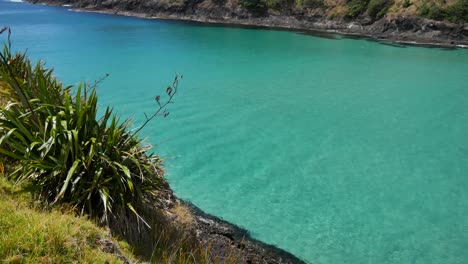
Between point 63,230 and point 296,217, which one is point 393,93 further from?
point 63,230

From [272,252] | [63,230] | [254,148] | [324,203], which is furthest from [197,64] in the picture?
[63,230]

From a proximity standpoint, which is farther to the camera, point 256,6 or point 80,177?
point 256,6

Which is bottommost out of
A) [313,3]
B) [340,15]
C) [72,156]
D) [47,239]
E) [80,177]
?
[80,177]

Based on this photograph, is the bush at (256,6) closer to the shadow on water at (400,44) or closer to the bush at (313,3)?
the bush at (313,3)

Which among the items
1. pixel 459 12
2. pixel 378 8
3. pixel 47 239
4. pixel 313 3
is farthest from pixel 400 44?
pixel 47 239

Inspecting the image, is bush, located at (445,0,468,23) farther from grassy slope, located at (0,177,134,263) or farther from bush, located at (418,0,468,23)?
grassy slope, located at (0,177,134,263)

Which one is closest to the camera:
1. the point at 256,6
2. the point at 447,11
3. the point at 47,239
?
the point at 47,239

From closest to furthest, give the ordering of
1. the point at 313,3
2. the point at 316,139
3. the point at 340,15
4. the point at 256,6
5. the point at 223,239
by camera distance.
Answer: the point at 223,239
the point at 316,139
the point at 340,15
the point at 313,3
the point at 256,6

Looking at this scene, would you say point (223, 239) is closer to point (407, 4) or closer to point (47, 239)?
point (47, 239)

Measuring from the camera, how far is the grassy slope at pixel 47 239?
378 centimetres

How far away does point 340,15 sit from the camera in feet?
166

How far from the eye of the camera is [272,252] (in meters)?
8.62

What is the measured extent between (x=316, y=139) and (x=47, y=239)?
12.7 meters

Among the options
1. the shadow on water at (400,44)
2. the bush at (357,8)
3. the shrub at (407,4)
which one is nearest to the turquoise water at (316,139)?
the shadow on water at (400,44)
